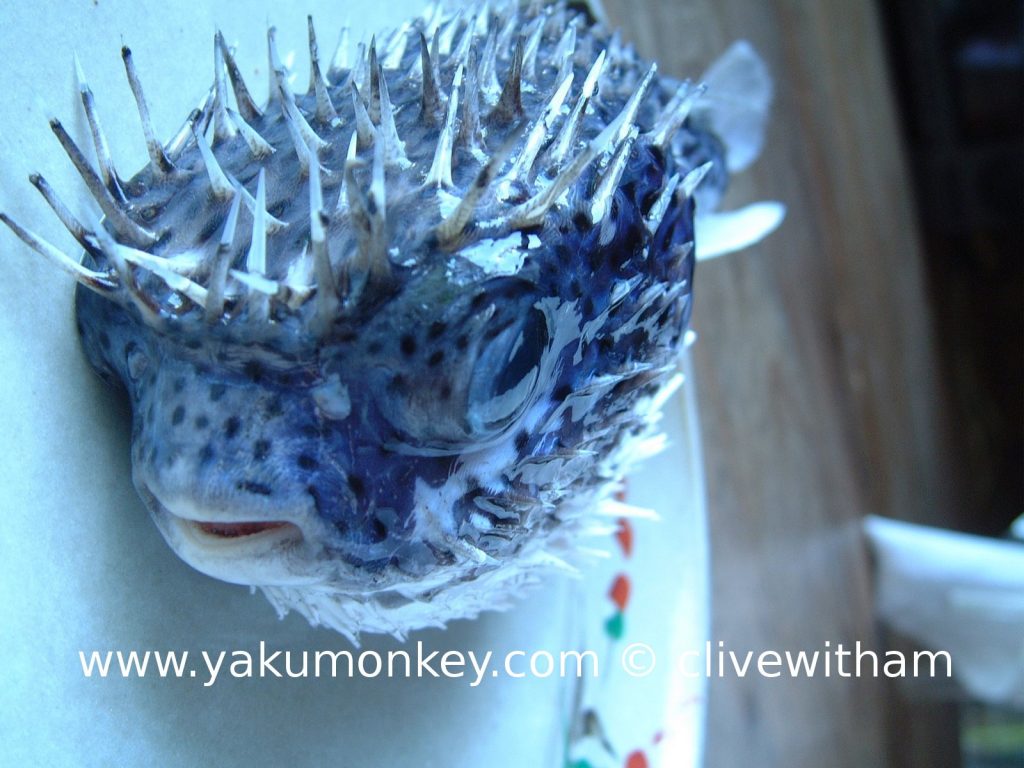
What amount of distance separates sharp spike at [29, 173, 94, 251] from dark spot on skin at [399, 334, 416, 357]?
206 millimetres

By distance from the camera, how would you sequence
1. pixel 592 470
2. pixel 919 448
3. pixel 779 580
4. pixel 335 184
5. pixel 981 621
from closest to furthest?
1. pixel 335 184
2. pixel 592 470
3. pixel 779 580
4. pixel 981 621
5. pixel 919 448

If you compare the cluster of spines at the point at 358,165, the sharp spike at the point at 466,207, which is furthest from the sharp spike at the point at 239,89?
the sharp spike at the point at 466,207

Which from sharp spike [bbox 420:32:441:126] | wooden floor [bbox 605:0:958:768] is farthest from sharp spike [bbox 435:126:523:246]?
wooden floor [bbox 605:0:958:768]

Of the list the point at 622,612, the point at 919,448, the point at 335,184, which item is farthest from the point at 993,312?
the point at 335,184

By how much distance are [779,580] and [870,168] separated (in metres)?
1.14

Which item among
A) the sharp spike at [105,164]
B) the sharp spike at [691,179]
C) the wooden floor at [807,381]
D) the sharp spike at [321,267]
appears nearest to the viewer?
the sharp spike at [321,267]

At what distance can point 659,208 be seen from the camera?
0.62 metres

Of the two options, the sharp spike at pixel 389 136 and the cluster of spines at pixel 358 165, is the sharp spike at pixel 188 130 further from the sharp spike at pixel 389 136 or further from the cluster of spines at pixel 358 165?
the sharp spike at pixel 389 136

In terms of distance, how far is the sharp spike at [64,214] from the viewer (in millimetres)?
544

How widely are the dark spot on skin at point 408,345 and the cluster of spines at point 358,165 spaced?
3cm

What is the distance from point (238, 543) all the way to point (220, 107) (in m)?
0.29

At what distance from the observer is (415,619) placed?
0.69 m

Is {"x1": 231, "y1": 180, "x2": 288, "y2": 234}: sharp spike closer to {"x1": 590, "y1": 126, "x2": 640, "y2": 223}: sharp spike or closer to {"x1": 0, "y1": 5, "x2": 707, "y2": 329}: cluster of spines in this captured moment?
{"x1": 0, "y1": 5, "x2": 707, "y2": 329}: cluster of spines

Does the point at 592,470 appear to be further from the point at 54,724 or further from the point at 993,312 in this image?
the point at 993,312
